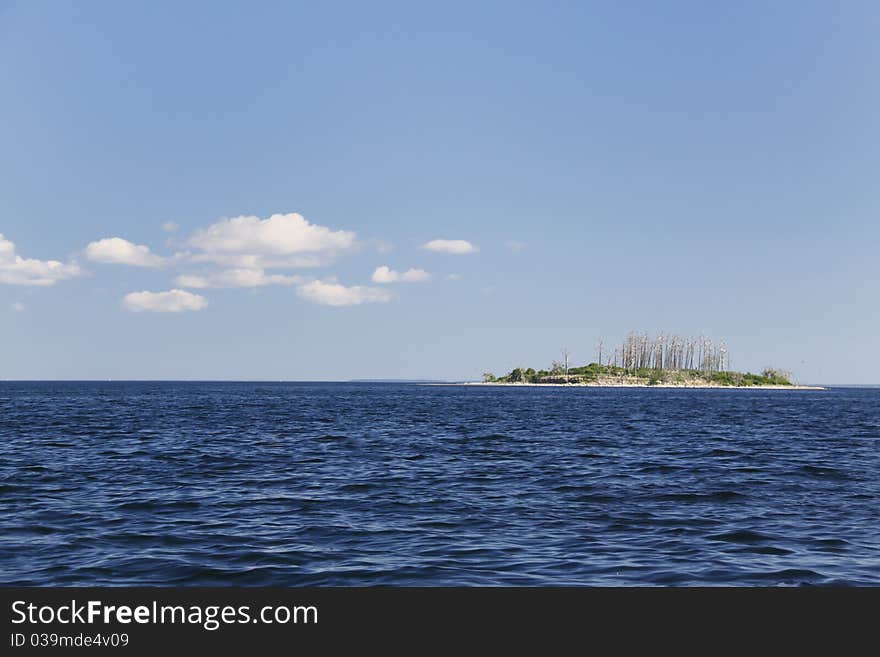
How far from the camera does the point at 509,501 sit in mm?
23922

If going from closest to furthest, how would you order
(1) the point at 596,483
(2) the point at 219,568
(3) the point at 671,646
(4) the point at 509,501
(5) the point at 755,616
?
(3) the point at 671,646
(5) the point at 755,616
(2) the point at 219,568
(4) the point at 509,501
(1) the point at 596,483

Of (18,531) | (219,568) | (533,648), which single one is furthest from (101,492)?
(533,648)

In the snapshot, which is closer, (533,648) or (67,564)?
(533,648)

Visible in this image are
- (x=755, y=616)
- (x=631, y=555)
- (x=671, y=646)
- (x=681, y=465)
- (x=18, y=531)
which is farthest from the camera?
(x=681, y=465)

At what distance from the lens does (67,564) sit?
15.6 metres

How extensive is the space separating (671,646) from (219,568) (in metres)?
9.98

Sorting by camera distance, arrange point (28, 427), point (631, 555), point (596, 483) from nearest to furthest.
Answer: point (631, 555), point (596, 483), point (28, 427)

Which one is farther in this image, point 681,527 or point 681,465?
point 681,465

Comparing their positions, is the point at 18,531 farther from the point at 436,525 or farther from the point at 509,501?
the point at 509,501

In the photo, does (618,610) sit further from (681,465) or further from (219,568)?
(681,465)

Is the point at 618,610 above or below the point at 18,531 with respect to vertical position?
above

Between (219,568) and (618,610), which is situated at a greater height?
(618,610)

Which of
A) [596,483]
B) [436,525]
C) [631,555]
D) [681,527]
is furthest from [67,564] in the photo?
[596,483]

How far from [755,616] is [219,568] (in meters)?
10.6
